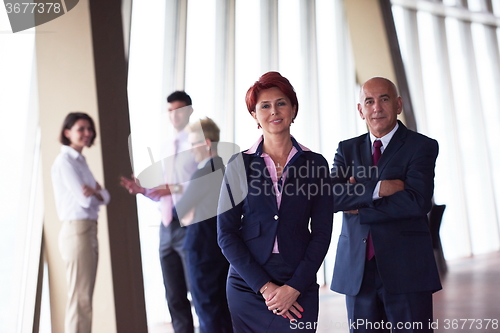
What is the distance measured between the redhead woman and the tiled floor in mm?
1455

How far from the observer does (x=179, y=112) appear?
Result: 311 centimetres

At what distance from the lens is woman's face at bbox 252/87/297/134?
6.22 ft

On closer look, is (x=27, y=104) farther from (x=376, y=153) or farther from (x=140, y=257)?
(x=376, y=153)

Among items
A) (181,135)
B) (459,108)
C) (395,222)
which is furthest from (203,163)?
(459,108)

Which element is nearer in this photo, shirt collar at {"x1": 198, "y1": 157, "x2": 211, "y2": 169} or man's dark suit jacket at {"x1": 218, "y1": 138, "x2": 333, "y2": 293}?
man's dark suit jacket at {"x1": 218, "y1": 138, "x2": 333, "y2": 293}

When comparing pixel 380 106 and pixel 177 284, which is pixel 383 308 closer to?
pixel 380 106

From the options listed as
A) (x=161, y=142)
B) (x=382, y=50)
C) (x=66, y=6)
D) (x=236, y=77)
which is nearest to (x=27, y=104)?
(x=66, y=6)

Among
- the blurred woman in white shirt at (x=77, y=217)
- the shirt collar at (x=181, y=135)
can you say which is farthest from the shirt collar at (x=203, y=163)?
the blurred woman in white shirt at (x=77, y=217)

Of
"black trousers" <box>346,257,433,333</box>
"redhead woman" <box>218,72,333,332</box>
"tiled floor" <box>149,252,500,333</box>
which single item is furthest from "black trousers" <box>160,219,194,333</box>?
"black trousers" <box>346,257,433,333</box>

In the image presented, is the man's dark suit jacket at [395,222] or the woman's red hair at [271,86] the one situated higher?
the woman's red hair at [271,86]

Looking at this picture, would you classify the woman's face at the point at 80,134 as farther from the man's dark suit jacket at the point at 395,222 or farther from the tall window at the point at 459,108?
the tall window at the point at 459,108

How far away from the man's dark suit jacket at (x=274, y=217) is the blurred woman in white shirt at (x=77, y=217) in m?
1.39

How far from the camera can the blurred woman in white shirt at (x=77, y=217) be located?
2750 mm

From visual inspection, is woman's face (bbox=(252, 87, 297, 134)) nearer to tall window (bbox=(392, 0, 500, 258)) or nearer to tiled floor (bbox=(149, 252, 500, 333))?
tiled floor (bbox=(149, 252, 500, 333))
